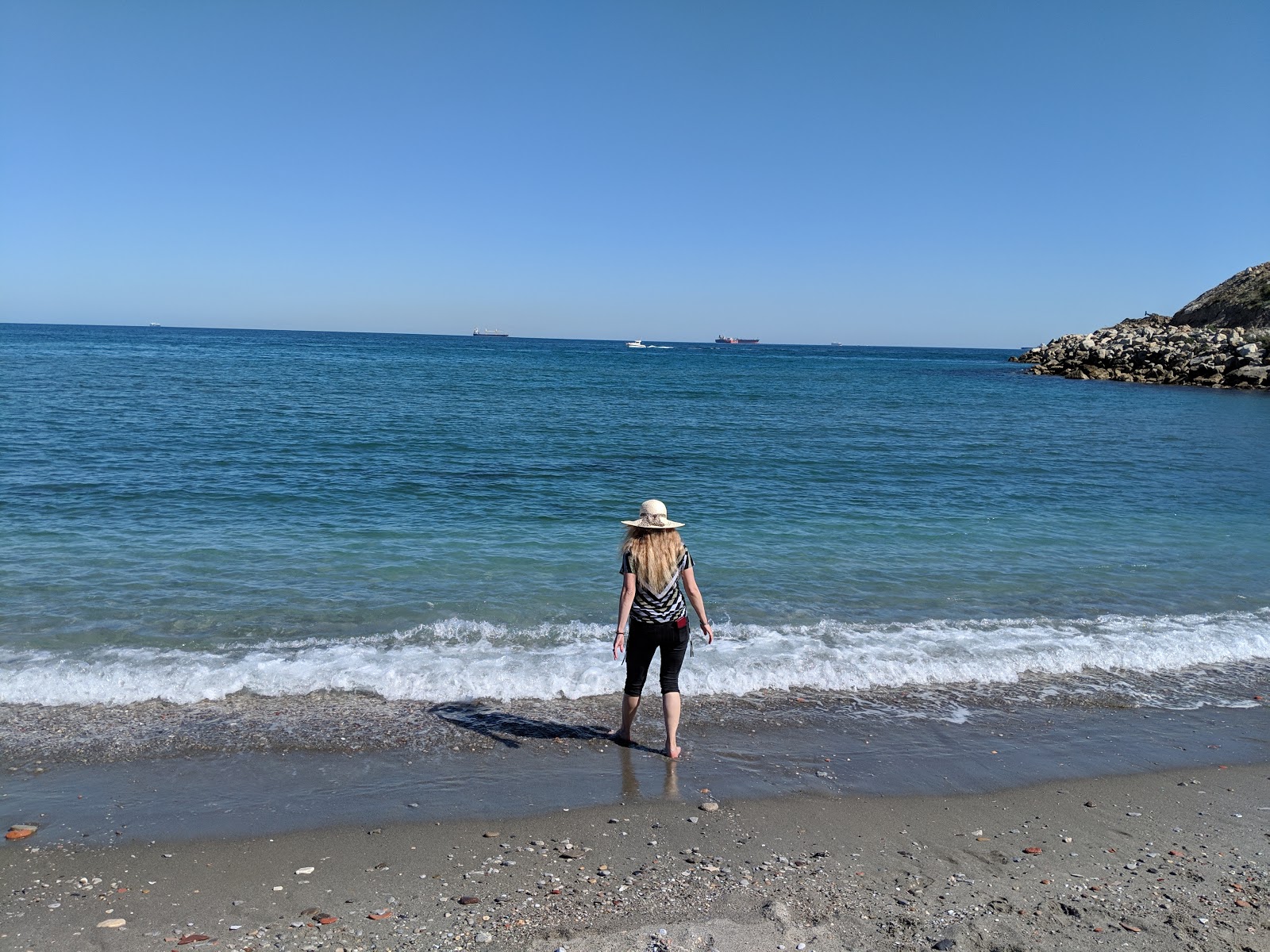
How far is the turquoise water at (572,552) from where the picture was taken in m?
8.13

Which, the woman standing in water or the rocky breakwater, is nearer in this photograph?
the woman standing in water

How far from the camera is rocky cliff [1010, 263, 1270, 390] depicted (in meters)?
49.9

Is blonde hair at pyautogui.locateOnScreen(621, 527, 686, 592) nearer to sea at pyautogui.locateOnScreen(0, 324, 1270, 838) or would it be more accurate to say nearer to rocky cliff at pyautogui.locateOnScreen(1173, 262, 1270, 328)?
sea at pyautogui.locateOnScreen(0, 324, 1270, 838)

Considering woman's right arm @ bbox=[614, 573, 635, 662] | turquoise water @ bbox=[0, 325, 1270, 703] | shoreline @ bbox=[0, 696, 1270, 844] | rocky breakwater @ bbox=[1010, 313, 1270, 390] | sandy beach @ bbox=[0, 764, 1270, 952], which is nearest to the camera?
sandy beach @ bbox=[0, 764, 1270, 952]

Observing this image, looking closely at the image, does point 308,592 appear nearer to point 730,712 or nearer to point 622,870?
point 730,712

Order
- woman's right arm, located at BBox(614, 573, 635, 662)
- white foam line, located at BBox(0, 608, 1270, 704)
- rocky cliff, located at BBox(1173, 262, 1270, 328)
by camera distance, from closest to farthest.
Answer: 1. woman's right arm, located at BBox(614, 573, 635, 662)
2. white foam line, located at BBox(0, 608, 1270, 704)
3. rocky cliff, located at BBox(1173, 262, 1270, 328)

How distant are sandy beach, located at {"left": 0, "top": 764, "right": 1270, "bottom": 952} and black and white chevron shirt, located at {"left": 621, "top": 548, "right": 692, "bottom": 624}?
1178 millimetres

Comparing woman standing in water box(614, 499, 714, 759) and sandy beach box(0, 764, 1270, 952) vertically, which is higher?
woman standing in water box(614, 499, 714, 759)

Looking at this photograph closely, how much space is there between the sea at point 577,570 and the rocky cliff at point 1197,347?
27.2 m

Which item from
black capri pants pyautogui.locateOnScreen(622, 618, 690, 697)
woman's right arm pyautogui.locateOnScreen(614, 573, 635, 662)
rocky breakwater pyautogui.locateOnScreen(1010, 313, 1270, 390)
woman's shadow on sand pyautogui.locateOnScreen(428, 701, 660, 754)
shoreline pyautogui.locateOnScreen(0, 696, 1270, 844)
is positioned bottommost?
woman's shadow on sand pyautogui.locateOnScreen(428, 701, 660, 754)

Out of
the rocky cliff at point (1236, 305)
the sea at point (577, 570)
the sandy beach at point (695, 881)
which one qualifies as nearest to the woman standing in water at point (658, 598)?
the sandy beach at point (695, 881)

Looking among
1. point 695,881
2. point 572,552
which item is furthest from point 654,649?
point 572,552

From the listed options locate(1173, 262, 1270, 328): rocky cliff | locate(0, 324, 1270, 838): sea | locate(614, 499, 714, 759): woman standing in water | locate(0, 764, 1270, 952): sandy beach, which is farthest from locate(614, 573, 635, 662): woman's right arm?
locate(1173, 262, 1270, 328): rocky cliff

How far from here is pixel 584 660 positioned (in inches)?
322
